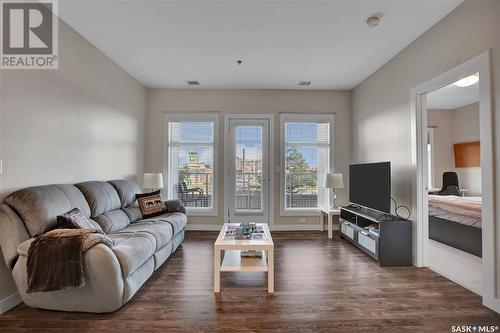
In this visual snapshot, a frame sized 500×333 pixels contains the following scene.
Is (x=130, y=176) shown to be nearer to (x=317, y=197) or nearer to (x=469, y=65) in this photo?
(x=317, y=197)

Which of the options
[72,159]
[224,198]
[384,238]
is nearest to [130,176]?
[72,159]

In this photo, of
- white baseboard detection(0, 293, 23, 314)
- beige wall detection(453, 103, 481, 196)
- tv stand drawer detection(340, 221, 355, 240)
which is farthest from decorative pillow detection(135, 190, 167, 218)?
beige wall detection(453, 103, 481, 196)

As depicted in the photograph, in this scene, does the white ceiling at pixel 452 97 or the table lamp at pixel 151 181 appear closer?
the table lamp at pixel 151 181

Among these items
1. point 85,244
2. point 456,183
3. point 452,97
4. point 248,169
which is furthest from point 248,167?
point 456,183

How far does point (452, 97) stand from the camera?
17.5 feet

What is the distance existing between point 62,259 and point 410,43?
14.6 feet

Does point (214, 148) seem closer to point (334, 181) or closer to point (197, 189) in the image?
point (197, 189)

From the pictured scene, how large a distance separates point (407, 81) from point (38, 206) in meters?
4.39

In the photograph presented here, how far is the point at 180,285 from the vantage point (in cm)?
263

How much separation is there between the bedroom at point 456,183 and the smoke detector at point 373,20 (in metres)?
1.38

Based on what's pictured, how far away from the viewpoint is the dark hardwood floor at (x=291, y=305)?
1942 mm

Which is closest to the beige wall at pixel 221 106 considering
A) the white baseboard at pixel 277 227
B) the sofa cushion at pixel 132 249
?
the white baseboard at pixel 277 227

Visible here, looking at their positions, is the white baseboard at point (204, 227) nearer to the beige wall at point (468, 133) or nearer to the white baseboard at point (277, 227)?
the white baseboard at point (277, 227)

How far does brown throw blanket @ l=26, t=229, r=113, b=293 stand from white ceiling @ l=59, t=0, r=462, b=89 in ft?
7.59
